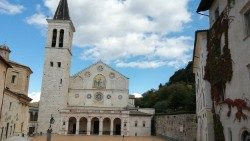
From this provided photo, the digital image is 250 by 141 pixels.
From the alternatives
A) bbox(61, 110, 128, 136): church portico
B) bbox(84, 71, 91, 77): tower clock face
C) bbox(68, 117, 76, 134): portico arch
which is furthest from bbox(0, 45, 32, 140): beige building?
bbox(84, 71, 91, 77): tower clock face

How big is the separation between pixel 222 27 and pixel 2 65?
1677cm

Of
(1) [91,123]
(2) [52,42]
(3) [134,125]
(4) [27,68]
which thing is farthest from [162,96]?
(4) [27,68]

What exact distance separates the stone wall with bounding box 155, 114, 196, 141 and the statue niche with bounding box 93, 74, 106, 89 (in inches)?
600

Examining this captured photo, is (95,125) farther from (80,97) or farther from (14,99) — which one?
(14,99)

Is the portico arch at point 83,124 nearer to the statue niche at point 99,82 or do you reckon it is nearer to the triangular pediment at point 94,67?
the statue niche at point 99,82

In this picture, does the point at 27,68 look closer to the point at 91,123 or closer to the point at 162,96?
the point at 91,123

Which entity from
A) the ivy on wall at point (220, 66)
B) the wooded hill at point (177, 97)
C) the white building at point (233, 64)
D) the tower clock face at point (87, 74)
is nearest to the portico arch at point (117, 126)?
the wooded hill at point (177, 97)

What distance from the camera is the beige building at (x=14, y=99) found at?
27406 mm

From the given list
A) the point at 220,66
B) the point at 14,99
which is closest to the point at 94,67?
the point at 14,99

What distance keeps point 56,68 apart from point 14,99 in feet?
112

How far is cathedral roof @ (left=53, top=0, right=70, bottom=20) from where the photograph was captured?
66750 mm

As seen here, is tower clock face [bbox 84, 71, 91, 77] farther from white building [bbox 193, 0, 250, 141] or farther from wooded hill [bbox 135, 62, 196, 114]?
white building [bbox 193, 0, 250, 141]

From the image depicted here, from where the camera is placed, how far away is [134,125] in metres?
63.9

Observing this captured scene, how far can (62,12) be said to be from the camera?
221ft
